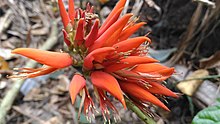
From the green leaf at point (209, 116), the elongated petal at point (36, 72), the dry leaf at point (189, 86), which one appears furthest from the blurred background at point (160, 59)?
the elongated petal at point (36, 72)

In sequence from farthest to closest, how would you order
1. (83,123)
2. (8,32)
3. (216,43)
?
(8,32) < (216,43) < (83,123)

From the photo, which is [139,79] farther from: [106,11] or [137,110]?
[106,11]

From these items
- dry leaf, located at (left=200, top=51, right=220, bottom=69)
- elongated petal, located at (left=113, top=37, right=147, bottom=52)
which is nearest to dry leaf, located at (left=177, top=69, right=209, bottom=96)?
dry leaf, located at (left=200, top=51, right=220, bottom=69)

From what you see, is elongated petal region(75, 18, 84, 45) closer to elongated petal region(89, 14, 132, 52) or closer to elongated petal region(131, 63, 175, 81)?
elongated petal region(89, 14, 132, 52)

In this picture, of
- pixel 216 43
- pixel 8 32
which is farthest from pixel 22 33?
pixel 216 43

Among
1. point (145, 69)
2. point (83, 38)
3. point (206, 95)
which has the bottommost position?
point (206, 95)

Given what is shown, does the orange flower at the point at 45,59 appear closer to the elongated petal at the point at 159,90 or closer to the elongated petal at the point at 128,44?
the elongated petal at the point at 128,44

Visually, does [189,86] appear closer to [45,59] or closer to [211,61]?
[211,61]
